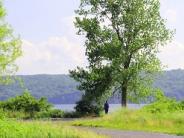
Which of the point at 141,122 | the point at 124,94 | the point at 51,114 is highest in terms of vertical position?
the point at 124,94

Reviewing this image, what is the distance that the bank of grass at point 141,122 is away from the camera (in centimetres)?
4356

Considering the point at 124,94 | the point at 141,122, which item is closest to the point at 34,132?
the point at 141,122

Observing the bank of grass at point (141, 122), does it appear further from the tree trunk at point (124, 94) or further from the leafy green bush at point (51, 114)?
the tree trunk at point (124, 94)

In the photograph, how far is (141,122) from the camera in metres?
46.4

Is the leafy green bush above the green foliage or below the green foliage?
below

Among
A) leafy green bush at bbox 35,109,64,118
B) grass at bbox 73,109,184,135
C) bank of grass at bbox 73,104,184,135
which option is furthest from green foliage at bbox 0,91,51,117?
grass at bbox 73,109,184,135

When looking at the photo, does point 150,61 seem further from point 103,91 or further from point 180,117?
point 180,117

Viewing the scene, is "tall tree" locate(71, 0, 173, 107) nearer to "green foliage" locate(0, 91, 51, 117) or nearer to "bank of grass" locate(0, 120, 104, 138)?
"green foliage" locate(0, 91, 51, 117)

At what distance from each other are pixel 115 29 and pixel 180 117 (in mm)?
21485

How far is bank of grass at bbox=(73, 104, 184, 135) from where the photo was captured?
4356cm

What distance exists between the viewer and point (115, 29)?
2594 inches

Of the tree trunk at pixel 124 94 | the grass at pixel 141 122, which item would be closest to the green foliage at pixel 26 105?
the tree trunk at pixel 124 94

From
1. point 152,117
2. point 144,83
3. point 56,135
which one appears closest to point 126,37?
point 144,83

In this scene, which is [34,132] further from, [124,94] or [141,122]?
[124,94]
